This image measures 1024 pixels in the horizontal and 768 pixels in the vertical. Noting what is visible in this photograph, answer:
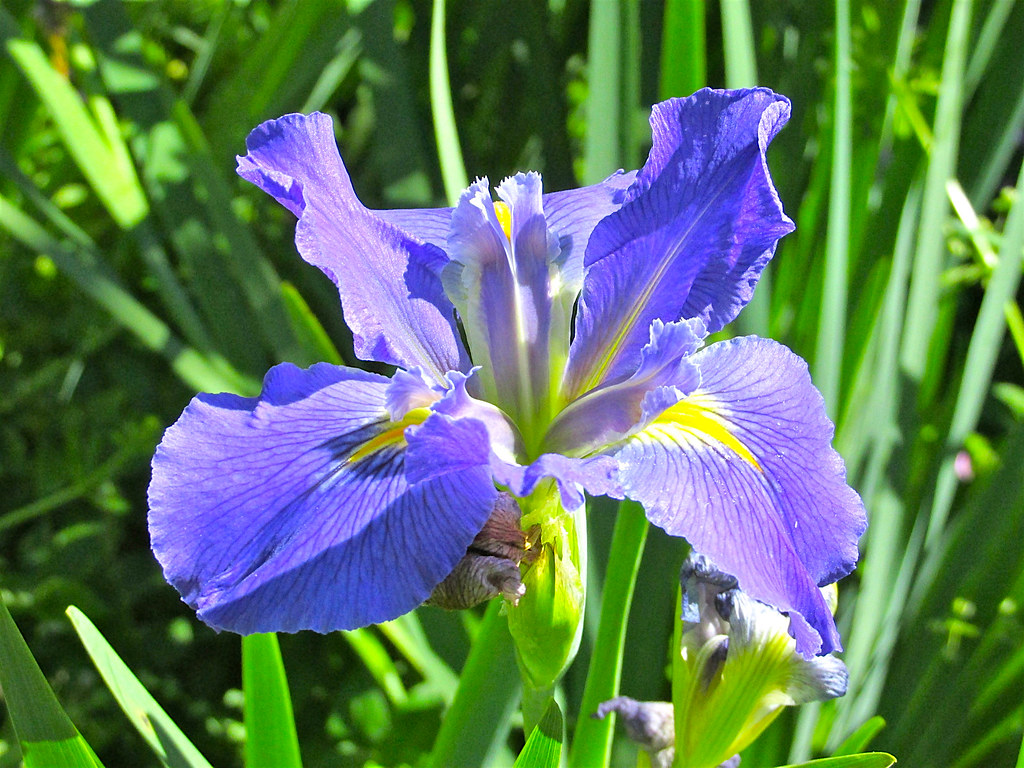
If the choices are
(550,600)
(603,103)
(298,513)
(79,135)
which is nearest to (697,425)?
(550,600)

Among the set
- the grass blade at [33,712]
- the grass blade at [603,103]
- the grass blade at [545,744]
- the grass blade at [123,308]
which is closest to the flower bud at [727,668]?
the grass blade at [545,744]

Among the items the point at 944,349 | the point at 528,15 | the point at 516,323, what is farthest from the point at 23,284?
the point at 944,349

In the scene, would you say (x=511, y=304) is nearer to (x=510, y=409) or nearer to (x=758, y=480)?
(x=510, y=409)

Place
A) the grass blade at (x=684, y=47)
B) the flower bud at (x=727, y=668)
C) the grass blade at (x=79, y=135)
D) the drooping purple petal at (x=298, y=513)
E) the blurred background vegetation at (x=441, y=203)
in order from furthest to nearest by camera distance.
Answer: the grass blade at (x=79, y=135)
the blurred background vegetation at (x=441, y=203)
the grass blade at (x=684, y=47)
the flower bud at (x=727, y=668)
the drooping purple petal at (x=298, y=513)

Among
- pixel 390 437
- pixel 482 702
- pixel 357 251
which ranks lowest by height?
pixel 482 702

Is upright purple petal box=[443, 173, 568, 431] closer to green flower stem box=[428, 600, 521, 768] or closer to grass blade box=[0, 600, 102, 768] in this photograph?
green flower stem box=[428, 600, 521, 768]

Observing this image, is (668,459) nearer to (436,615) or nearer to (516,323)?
(516,323)

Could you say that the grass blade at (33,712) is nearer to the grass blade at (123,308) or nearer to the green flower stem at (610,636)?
the green flower stem at (610,636)
